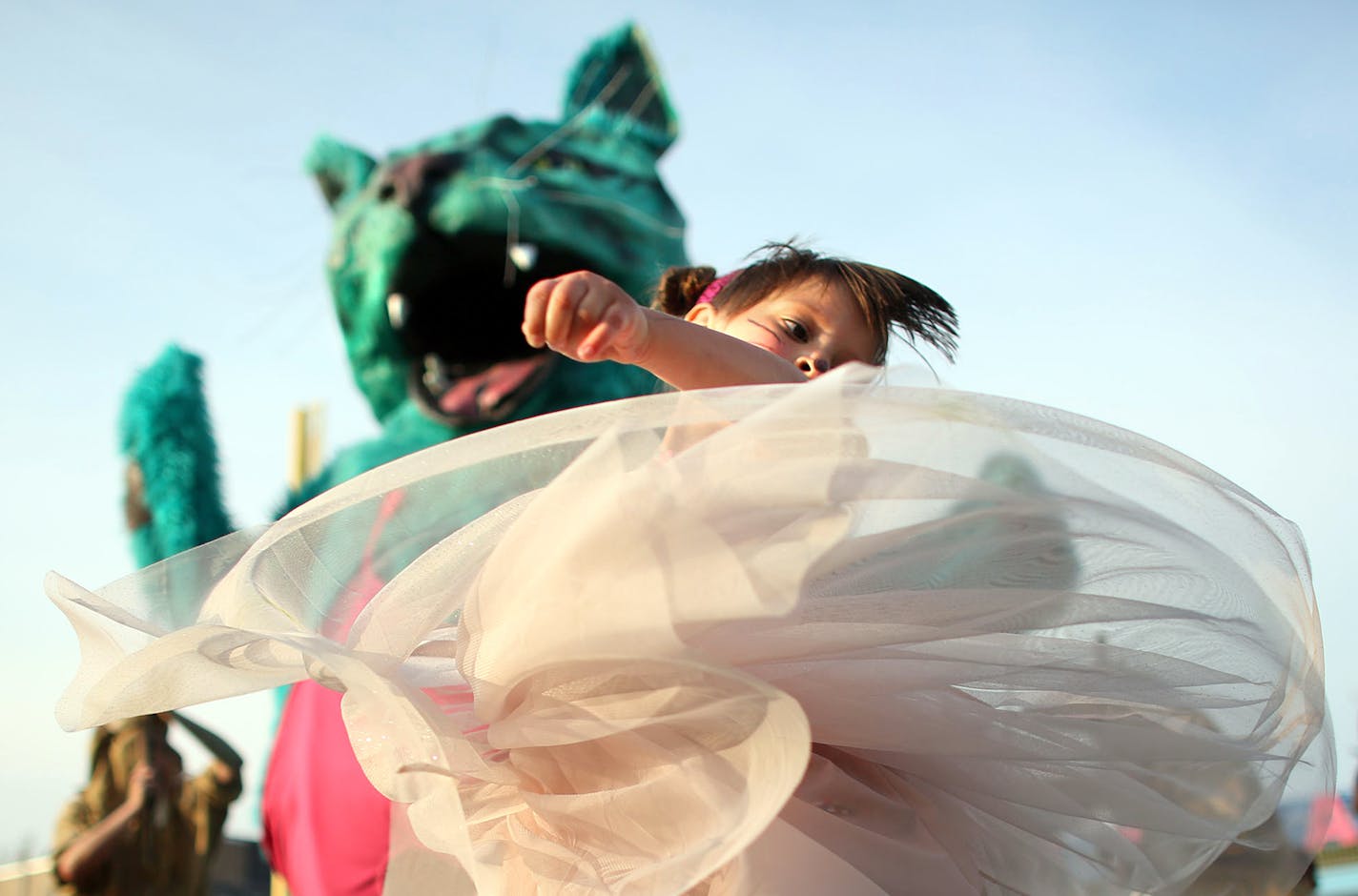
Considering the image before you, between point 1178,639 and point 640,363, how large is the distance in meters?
0.64

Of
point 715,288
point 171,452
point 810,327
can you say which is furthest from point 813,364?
point 171,452

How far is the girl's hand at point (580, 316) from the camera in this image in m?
1.12

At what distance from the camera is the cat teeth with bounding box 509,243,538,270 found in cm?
565

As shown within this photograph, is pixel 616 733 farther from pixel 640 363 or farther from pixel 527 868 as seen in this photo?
pixel 640 363

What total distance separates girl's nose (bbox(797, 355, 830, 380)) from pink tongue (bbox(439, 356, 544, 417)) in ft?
13.4

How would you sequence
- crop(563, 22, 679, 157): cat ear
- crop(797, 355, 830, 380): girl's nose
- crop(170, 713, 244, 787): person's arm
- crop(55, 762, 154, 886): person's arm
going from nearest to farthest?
1. crop(797, 355, 830, 380): girl's nose
2. crop(55, 762, 154, 886): person's arm
3. crop(170, 713, 244, 787): person's arm
4. crop(563, 22, 679, 157): cat ear

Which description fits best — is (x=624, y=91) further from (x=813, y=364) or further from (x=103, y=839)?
(x=813, y=364)

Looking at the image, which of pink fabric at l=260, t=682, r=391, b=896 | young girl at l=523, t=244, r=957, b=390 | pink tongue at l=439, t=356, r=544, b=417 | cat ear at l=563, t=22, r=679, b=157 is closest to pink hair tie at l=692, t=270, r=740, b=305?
young girl at l=523, t=244, r=957, b=390

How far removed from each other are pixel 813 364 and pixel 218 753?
12.5ft

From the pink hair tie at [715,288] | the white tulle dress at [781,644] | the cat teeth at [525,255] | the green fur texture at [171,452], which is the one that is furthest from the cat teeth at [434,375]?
the white tulle dress at [781,644]

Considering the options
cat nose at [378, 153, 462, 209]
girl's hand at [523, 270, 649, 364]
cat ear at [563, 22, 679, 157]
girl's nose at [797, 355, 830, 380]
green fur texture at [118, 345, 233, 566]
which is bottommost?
green fur texture at [118, 345, 233, 566]

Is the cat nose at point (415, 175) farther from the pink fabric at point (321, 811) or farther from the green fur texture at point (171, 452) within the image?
the pink fabric at point (321, 811)

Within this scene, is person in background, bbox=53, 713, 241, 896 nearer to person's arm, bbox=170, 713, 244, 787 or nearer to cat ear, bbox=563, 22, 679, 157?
person's arm, bbox=170, 713, 244, 787

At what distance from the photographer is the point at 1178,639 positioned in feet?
4.29
